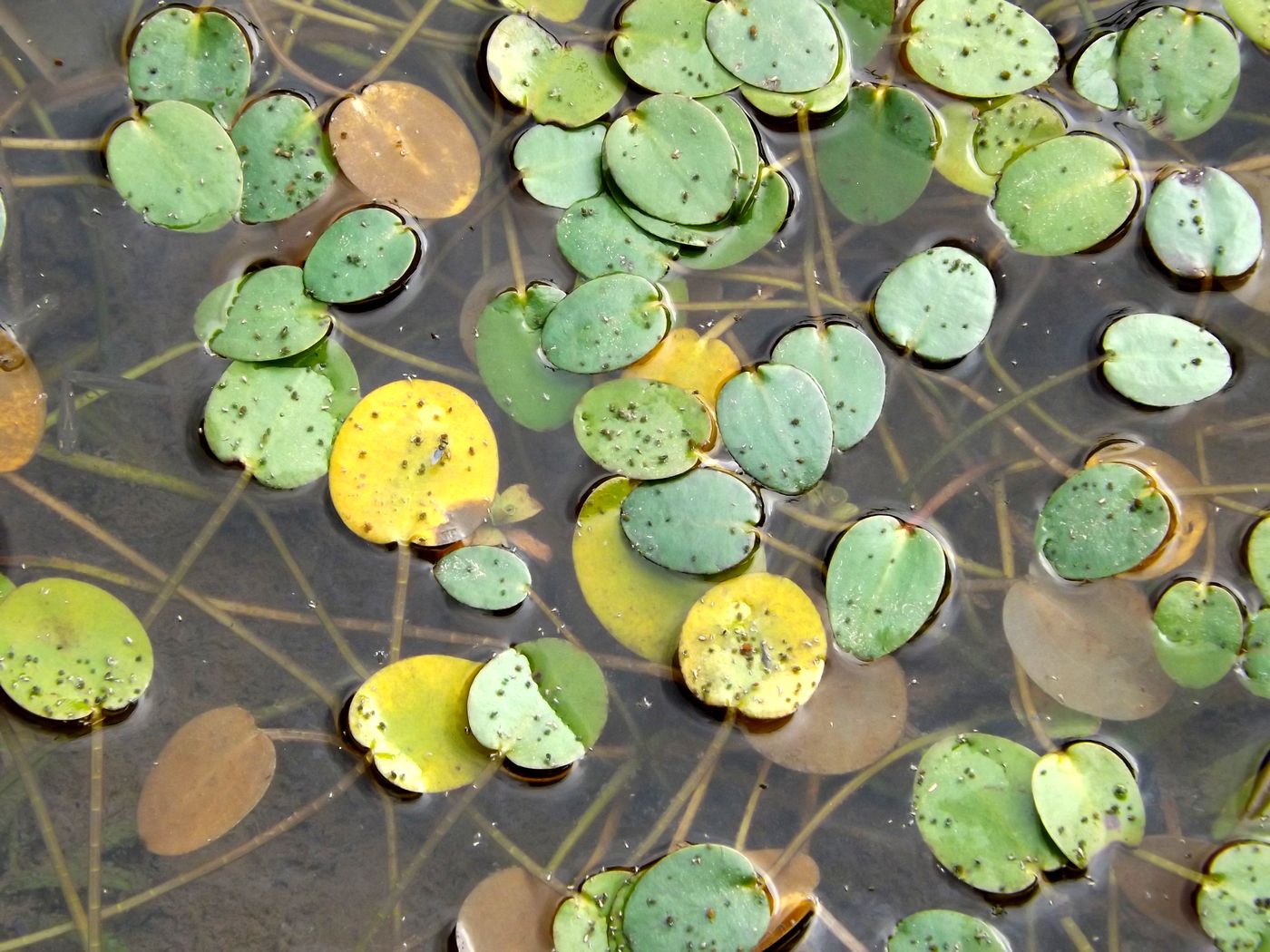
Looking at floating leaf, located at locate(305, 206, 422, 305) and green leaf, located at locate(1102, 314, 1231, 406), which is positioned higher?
green leaf, located at locate(1102, 314, 1231, 406)

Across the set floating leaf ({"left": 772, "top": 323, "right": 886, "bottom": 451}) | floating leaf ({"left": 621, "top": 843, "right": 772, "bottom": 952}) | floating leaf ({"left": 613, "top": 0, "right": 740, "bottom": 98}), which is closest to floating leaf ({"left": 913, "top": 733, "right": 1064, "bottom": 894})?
floating leaf ({"left": 621, "top": 843, "right": 772, "bottom": 952})

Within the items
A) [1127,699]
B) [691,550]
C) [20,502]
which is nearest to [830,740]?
[691,550]

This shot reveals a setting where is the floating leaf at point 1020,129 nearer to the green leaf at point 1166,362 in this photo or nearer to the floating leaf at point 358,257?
the green leaf at point 1166,362

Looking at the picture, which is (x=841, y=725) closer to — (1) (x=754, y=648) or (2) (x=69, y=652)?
(1) (x=754, y=648)

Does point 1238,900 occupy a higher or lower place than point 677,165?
lower

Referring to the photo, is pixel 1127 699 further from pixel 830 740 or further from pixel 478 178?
pixel 478 178

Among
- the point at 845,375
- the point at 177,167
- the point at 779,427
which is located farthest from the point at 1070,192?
the point at 177,167

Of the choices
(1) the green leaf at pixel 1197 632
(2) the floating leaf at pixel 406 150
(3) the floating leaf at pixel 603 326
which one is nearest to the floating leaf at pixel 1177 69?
(1) the green leaf at pixel 1197 632

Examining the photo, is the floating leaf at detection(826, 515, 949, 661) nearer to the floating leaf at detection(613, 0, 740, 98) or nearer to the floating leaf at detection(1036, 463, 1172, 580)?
the floating leaf at detection(1036, 463, 1172, 580)
